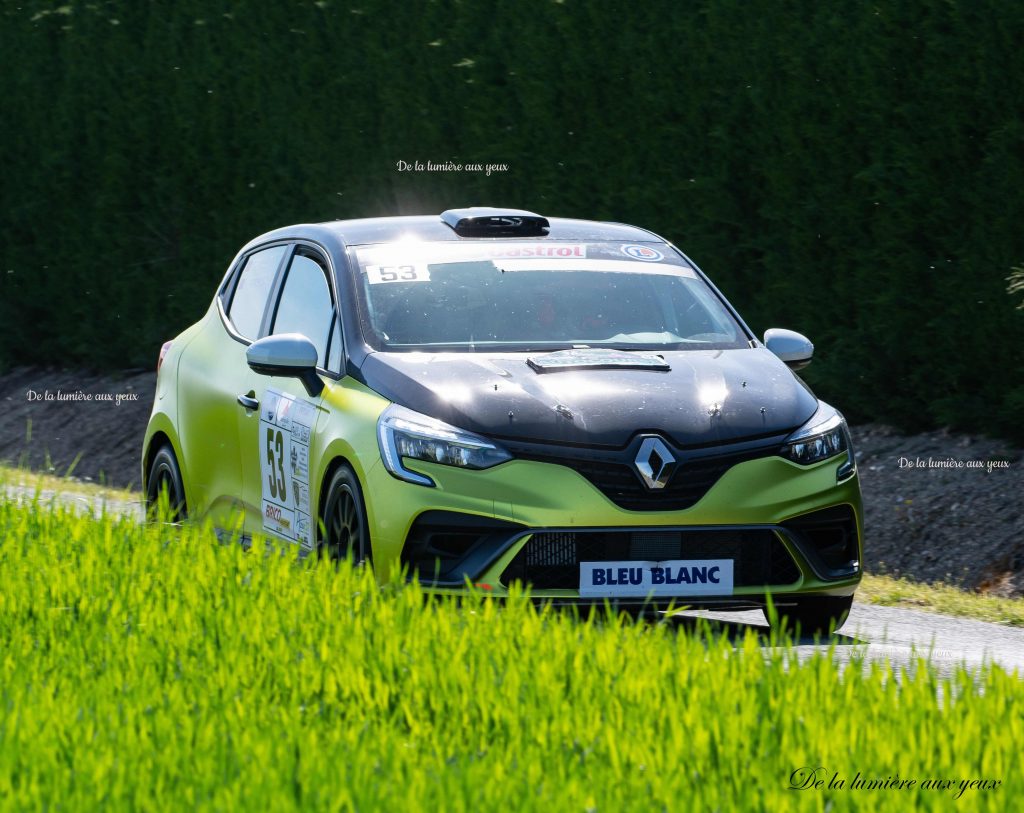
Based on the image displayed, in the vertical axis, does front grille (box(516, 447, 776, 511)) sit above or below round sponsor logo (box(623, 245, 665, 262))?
below

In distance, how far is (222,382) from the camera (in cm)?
913

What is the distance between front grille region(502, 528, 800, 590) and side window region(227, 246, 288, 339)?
2456mm

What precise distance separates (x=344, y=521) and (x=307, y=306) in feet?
4.53

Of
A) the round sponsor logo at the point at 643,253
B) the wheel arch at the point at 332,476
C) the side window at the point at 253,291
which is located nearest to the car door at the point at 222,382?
the side window at the point at 253,291

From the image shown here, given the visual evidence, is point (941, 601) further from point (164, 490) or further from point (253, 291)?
point (164, 490)

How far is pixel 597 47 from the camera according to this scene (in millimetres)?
14625

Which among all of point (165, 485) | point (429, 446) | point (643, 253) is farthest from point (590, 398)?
point (165, 485)

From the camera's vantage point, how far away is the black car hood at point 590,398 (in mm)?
7324

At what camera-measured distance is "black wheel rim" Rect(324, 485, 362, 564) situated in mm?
7602

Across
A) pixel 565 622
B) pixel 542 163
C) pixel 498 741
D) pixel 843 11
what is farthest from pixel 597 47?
pixel 498 741

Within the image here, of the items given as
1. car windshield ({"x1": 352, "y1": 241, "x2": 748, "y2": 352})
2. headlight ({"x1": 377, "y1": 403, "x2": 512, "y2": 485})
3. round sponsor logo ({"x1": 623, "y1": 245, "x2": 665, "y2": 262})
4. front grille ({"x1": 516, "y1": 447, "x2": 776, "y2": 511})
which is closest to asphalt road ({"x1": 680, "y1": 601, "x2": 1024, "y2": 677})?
front grille ({"x1": 516, "y1": 447, "x2": 776, "y2": 511})

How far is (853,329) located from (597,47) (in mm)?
3087

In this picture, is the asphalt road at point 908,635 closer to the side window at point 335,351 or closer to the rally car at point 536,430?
the rally car at point 536,430

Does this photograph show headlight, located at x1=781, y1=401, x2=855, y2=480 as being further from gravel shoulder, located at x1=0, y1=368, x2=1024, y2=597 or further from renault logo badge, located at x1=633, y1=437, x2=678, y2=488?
gravel shoulder, located at x1=0, y1=368, x2=1024, y2=597
